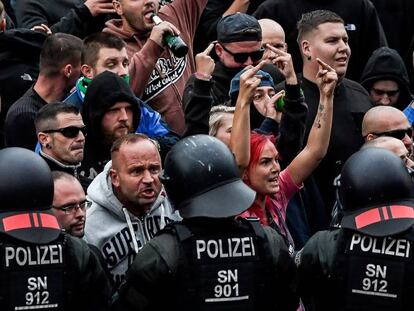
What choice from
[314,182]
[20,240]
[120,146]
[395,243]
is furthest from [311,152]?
[20,240]

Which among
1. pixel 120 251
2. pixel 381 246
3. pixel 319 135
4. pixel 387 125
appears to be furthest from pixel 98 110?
pixel 381 246

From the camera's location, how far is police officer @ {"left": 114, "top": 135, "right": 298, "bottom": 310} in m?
7.03

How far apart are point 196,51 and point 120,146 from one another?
3.98 m

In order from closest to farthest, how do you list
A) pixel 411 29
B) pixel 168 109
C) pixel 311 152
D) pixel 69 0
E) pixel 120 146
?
pixel 120 146, pixel 311 152, pixel 168 109, pixel 69 0, pixel 411 29

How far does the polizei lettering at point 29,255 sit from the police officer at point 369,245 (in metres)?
1.37

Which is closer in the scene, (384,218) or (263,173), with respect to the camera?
(384,218)

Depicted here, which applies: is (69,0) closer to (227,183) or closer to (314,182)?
(314,182)

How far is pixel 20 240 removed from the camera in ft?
22.8

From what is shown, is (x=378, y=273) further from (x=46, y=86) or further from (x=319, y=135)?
(x=46, y=86)

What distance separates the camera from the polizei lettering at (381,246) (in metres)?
7.19

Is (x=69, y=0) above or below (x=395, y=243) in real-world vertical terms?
above

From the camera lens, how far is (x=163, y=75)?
10.5 meters

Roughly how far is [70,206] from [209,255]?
1305 mm

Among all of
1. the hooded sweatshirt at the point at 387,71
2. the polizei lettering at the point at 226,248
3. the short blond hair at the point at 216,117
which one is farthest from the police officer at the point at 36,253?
the hooded sweatshirt at the point at 387,71
